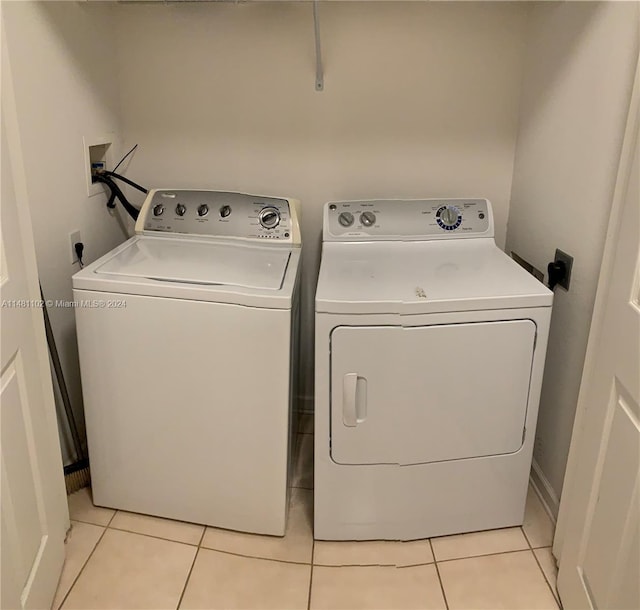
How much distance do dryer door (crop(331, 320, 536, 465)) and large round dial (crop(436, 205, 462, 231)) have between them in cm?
53

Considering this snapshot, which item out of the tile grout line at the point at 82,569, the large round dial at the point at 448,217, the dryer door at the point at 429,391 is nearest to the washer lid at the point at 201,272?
the dryer door at the point at 429,391

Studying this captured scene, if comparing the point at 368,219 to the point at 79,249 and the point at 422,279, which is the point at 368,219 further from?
the point at 79,249

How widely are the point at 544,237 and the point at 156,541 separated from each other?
5.25ft

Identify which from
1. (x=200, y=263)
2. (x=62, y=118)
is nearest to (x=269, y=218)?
(x=200, y=263)

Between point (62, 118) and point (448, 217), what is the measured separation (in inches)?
50.9

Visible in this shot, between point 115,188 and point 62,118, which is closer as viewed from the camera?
point 62,118

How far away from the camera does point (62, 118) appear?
1.72 metres

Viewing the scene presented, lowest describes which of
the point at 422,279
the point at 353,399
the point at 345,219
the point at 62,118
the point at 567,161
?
the point at 353,399

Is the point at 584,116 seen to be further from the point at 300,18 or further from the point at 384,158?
the point at 300,18

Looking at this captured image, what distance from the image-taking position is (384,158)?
212 centimetres

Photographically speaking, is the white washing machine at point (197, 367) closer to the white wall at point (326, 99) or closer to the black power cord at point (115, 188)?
the black power cord at point (115, 188)

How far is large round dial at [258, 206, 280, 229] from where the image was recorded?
6.30ft

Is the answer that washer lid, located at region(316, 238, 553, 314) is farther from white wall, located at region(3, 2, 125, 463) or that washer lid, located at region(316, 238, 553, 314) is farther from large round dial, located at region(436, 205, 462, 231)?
white wall, located at region(3, 2, 125, 463)

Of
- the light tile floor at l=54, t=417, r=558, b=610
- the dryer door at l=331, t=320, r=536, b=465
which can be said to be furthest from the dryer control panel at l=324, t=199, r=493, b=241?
the light tile floor at l=54, t=417, r=558, b=610
